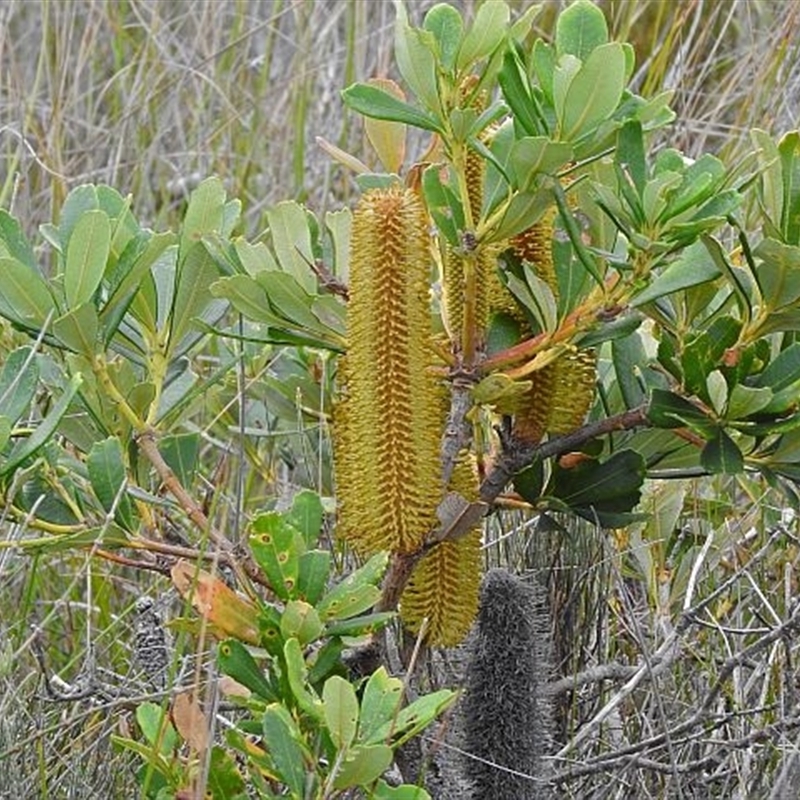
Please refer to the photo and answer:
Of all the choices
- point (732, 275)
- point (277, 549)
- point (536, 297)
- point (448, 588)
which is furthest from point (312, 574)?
point (732, 275)

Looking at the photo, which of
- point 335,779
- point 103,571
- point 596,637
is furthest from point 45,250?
point 335,779

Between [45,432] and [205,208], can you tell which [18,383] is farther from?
[205,208]

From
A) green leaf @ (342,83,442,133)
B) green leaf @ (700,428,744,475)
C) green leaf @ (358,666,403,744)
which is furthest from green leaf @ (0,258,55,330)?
green leaf @ (700,428,744,475)

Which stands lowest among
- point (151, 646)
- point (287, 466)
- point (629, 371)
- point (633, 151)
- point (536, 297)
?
point (287, 466)

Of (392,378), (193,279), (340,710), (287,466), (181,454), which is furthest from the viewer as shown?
(287,466)

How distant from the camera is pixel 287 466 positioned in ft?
6.05

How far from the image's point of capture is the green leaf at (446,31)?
1.02 meters

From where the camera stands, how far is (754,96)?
2.39 metres

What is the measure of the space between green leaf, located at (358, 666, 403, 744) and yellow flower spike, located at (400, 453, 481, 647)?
0.51 feet

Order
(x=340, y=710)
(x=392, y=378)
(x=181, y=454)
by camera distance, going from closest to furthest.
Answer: (x=340, y=710) → (x=392, y=378) → (x=181, y=454)

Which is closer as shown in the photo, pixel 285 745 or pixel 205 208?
pixel 285 745

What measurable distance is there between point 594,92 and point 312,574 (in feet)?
1.15

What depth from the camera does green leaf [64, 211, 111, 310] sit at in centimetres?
106

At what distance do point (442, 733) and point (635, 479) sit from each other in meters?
0.23
